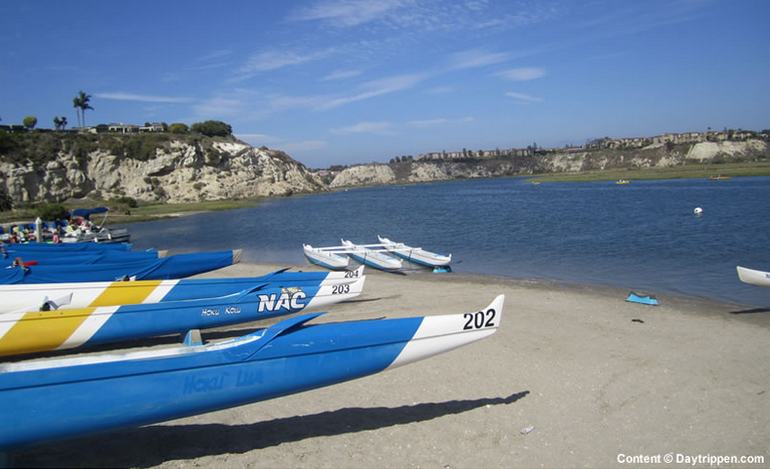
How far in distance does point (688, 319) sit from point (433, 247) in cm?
2021

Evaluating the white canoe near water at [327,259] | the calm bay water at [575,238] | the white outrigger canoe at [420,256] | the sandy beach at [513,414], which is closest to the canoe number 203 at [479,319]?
the sandy beach at [513,414]

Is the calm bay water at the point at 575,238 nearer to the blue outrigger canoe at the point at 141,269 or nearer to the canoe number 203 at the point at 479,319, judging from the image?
the blue outrigger canoe at the point at 141,269

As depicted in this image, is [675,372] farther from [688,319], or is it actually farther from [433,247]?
[433,247]

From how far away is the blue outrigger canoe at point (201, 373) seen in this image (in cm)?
523

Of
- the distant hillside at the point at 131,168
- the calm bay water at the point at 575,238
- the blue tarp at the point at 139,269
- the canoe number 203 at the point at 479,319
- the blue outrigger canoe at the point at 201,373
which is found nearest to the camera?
the blue outrigger canoe at the point at 201,373

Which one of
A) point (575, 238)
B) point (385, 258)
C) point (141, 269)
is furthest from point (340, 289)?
point (575, 238)

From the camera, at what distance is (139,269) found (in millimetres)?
15953

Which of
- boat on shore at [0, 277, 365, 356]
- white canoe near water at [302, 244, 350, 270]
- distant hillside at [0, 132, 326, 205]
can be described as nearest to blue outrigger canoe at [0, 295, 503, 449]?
boat on shore at [0, 277, 365, 356]

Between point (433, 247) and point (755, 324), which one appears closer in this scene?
point (755, 324)

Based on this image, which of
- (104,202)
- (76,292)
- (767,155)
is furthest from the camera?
(767,155)

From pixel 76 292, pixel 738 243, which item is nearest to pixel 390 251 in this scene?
pixel 76 292

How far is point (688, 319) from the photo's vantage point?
13727 millimetres

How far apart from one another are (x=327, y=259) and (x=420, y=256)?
4.51 meters

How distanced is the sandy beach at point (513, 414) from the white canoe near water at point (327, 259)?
12019 millimetres
